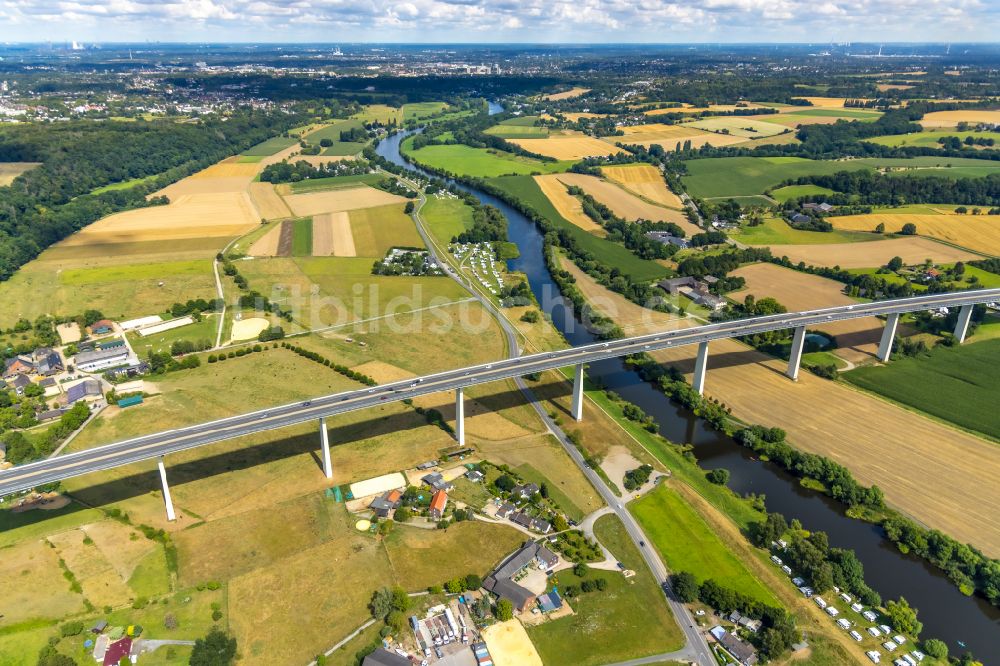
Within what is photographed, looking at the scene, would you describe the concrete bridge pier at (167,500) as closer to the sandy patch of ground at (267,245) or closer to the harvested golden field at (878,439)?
the harvested golden field at (878,439)

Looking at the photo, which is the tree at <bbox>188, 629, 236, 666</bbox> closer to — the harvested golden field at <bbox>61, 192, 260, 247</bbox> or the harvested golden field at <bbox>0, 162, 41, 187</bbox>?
the harvested golden field at <bbox>61, 192, 260, 247</bbox>

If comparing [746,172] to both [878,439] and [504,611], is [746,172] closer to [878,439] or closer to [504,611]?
[878,439]

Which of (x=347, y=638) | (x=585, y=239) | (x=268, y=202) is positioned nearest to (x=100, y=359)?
(x=347, y=638)

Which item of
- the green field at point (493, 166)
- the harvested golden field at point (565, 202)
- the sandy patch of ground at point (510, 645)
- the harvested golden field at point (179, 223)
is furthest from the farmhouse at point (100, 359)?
the green field at point (493, 166)

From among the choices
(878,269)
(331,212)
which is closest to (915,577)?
(878,269)

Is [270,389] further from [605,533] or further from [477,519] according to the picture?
[605,533]

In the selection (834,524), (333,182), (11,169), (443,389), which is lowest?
(834,524)
